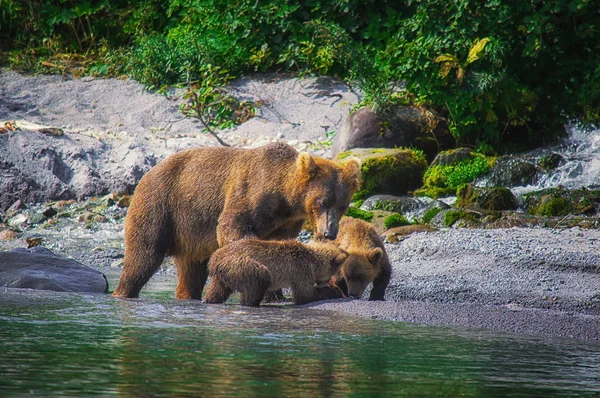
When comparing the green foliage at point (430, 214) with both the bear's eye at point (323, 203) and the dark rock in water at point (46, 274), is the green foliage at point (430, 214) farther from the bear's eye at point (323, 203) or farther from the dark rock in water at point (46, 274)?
the dark rock in water at point (46, 274)

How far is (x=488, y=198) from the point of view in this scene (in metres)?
16.6

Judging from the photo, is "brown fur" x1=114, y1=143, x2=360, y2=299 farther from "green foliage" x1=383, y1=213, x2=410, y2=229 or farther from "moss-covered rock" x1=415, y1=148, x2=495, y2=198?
"moss-covered rock" x1=415, y1=148, x2=495, y2=198

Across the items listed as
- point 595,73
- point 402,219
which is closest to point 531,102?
point 595,73

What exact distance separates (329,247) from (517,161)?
10.4m

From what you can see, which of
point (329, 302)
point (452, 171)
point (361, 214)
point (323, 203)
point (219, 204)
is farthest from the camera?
point (452, 171)

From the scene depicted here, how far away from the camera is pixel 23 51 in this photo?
25.1 m

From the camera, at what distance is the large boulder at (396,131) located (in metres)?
19.3

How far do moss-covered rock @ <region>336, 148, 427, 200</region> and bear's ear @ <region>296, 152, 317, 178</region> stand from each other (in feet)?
26.9

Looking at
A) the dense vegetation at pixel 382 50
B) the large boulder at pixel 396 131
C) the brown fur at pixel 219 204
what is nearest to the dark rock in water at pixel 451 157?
the large boulder at pixel 396 131

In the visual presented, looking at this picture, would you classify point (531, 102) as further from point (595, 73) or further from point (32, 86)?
point (32, 86)

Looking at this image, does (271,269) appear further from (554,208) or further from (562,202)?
(562,202)

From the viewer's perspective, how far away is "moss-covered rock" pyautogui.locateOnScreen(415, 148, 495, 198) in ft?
58.9

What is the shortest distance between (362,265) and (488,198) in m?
7.57

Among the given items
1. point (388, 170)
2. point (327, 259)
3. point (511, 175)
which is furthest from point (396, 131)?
point (327, 259)
